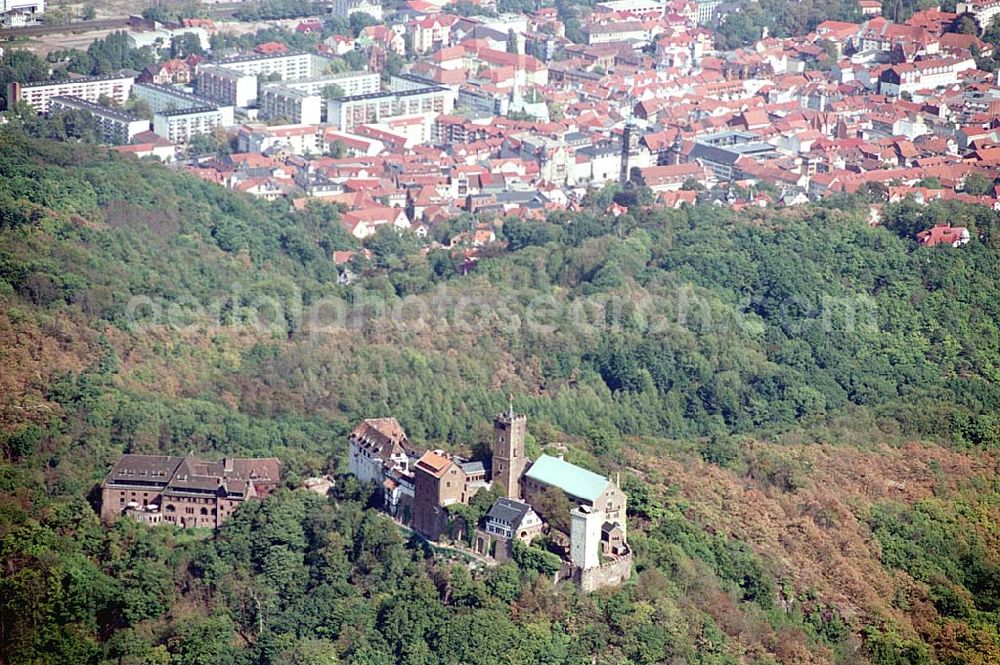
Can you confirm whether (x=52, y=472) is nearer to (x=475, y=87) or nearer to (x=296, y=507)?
(x=296, y=507)

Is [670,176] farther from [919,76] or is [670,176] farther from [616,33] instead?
[616,33]

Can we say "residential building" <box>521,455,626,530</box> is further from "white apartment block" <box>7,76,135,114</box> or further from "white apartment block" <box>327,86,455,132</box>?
"white apartment block" <box>7,76,135,114</box>

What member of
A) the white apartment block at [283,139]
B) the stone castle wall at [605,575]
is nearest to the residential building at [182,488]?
the stone castle wall at [605,575]

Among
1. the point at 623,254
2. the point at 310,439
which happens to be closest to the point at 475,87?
the point at 623,254

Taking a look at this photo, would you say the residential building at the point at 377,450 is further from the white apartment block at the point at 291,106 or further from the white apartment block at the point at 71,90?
the white apartment block at the point at 71,90

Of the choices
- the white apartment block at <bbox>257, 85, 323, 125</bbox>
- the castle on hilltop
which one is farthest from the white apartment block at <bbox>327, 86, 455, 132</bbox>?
the castle on hilltop

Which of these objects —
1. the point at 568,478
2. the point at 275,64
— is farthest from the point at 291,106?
the point at 568,478

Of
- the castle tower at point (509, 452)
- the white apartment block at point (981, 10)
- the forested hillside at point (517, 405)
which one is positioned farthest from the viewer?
the white apartment block at point (981, 10)
